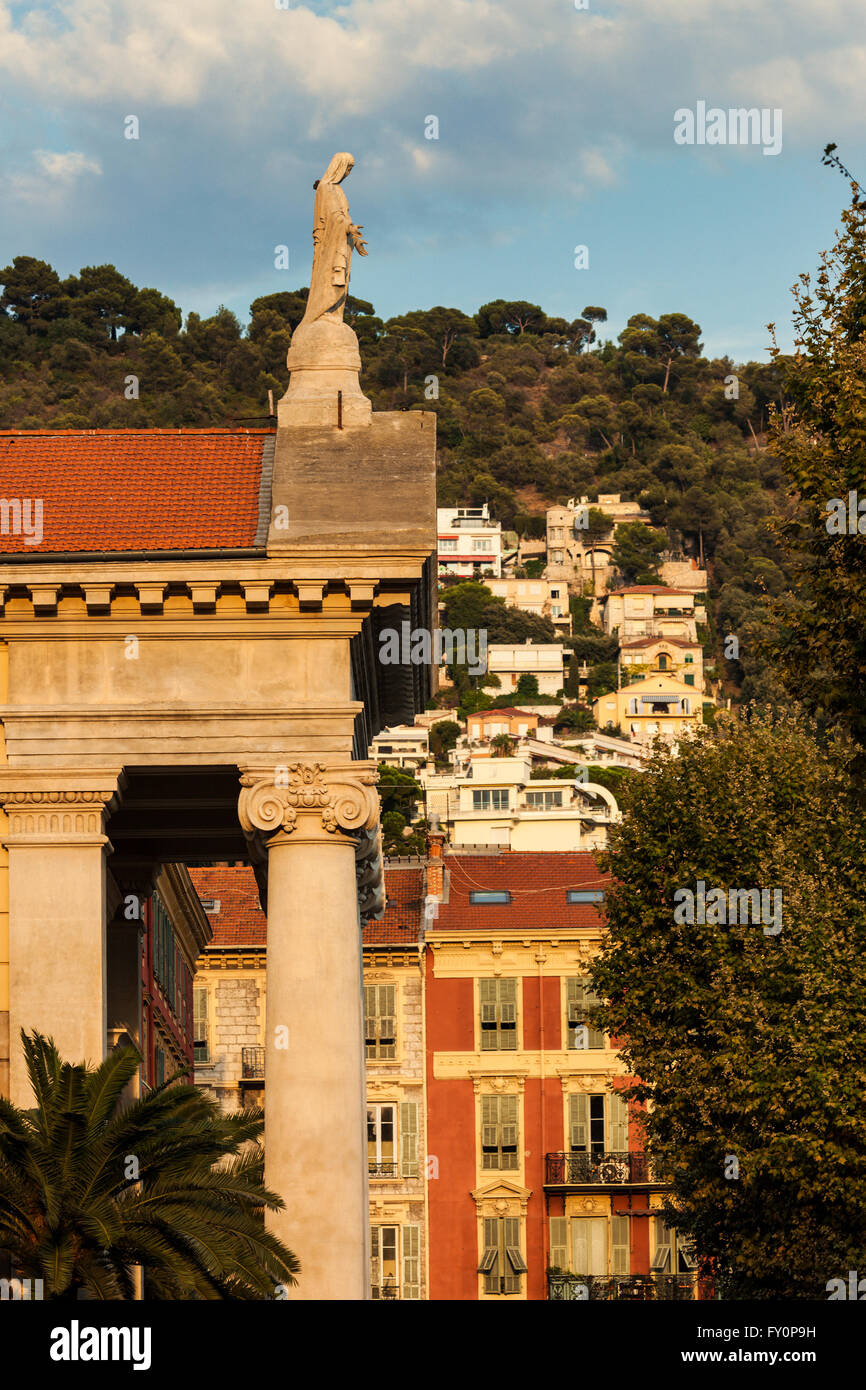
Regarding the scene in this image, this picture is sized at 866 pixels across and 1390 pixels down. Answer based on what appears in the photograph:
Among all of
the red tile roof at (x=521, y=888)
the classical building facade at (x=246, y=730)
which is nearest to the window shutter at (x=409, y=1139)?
the red tile roof at (x=521, y=888)

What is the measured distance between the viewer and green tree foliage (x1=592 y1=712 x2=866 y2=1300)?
148 ft

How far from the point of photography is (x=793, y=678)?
104ft

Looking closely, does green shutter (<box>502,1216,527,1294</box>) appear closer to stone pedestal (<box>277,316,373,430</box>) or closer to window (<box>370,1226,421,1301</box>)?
window (<box>370,1226,421,1301</box>)

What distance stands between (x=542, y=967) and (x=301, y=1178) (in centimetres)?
6161

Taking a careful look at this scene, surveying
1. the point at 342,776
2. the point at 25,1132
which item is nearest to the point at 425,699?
the point at 342,776

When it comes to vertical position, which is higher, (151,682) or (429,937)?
(429,937)

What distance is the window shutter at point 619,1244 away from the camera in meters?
88.4

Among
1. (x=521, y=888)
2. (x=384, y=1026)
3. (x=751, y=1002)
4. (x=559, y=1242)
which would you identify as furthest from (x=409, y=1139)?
(x=751, y=1002)

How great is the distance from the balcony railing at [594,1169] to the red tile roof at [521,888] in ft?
29.7

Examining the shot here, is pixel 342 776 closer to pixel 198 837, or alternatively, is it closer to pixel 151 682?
pixel 151 682

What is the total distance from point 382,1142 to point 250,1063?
19.9 feet

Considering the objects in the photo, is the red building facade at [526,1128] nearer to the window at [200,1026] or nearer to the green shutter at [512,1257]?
the green shutter at [512,1257]

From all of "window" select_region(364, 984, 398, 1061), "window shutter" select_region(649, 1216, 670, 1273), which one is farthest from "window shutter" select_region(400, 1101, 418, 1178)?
"window shutter" select_region(649, 1216, 670, 1273)

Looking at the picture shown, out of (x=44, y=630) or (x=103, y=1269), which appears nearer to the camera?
(x=103, y=1269)
